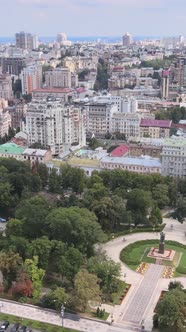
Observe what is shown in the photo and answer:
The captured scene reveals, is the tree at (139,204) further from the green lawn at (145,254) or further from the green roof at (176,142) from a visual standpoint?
the green roof at (176,142)

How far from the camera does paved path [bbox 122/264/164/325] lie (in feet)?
86.1

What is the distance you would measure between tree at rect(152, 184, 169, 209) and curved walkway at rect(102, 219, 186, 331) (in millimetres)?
1659

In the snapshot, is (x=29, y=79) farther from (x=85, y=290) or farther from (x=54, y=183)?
(x=85, y=290)

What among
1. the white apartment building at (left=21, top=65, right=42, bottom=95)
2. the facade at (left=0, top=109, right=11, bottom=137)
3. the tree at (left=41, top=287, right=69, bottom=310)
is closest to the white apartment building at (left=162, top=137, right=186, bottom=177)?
the tree at (left=41, top=287, right=69, bottom=310)

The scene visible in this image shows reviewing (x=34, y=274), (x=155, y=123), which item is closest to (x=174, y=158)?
(x=155, y=123)

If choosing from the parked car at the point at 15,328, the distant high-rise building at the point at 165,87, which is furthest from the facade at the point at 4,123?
the parked car at the point at 15,328

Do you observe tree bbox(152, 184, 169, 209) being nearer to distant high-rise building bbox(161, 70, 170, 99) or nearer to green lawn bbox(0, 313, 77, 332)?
green lawn bbox(0, 313, 77, 332)

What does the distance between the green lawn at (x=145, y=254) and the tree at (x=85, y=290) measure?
270 inches

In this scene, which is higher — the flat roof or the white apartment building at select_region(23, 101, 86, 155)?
the white apartment building at select_region(23, 101, 86, 155)

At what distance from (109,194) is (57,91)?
51143 millimetres

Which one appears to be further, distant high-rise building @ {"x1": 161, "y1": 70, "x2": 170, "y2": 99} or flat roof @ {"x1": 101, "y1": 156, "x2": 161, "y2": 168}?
distant high-rise building @ {"x1": 161, "y1": 70, "x2": 170, "y2": 99}

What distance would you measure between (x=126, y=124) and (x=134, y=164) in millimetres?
20358

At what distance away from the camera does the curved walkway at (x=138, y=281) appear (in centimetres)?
2644

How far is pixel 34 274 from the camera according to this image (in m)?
27.5
